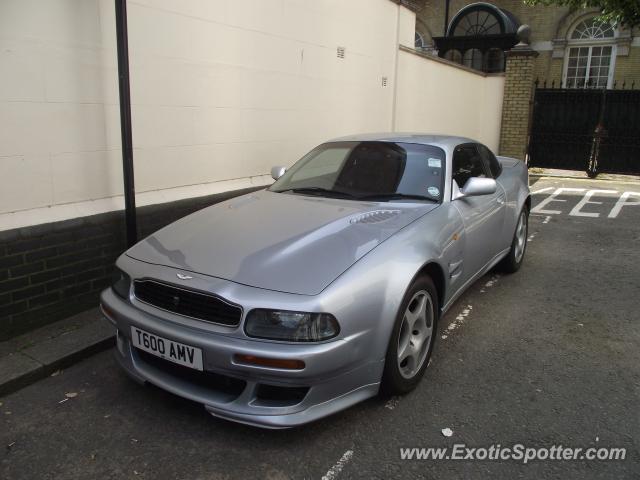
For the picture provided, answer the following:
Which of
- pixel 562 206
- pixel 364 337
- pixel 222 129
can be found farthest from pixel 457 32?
pixel 364 337

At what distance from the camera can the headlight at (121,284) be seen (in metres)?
3.14

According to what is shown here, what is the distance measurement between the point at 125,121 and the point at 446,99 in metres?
9.59

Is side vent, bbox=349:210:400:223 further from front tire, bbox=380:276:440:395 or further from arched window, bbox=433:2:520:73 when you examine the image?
arched window, bbox=433:2:520:73

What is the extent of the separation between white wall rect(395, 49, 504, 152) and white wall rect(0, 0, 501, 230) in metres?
1.47

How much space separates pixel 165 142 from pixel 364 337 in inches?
131

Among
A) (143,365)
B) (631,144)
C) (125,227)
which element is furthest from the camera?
(631,144)

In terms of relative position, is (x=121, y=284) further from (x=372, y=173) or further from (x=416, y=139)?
(x=416, y=139)

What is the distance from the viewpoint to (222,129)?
591 centimetres

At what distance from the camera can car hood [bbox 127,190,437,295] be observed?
2.79m

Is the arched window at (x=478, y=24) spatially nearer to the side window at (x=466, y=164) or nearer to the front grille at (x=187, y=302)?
the side window at (x=466, y=164)

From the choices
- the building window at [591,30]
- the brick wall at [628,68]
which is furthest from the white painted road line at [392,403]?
the building window at [591,30]

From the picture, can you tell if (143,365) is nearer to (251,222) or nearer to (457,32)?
(251,222)

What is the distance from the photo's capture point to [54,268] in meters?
4.15

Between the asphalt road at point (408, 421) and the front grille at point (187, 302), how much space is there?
0.65 metres
